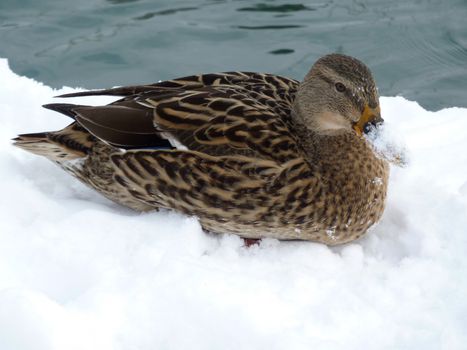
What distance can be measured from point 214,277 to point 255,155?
0.80m

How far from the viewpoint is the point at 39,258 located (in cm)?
425

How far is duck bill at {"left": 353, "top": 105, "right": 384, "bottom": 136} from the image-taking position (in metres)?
4.71

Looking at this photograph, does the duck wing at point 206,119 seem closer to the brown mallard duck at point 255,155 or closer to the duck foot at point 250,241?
the brown mallard duck at point 255,155

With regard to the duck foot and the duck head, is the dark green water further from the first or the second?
the duck foot

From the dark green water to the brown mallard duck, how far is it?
3337 millimetres

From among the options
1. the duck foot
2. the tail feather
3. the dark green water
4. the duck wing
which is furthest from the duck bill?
the dark green water

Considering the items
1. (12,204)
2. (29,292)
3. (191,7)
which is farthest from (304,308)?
(191,7)

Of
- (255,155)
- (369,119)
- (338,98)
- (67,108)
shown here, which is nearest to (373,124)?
(369,119)

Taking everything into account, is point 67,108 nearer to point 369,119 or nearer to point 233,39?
point 369,119

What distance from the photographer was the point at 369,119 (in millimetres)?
4730

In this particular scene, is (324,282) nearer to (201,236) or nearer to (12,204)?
(201,236)

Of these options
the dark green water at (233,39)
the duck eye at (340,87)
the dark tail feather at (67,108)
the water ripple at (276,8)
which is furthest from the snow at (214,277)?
the water ripple at (276,8)

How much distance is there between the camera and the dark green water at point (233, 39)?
27.5ft

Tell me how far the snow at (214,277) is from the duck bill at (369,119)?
0.23 ft
